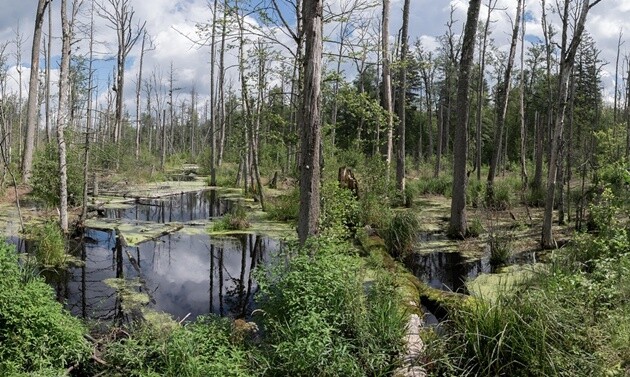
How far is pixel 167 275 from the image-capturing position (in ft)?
28.4

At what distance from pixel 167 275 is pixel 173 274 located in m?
0.12

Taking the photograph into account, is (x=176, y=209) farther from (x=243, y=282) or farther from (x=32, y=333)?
(x=32, y=333)

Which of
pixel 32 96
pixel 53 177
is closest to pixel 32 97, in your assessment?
pixel 32 96

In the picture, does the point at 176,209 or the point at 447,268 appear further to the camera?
the point at 176,209

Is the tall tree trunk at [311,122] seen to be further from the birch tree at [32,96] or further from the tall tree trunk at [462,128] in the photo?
the birch tree at [32,96]

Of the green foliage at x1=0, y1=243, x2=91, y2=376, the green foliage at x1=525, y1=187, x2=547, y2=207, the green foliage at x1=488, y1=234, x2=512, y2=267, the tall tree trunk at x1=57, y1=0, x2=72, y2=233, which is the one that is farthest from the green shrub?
the green foliage at x1=525, y1=187, x2=547, y2=207

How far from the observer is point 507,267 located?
879 cm

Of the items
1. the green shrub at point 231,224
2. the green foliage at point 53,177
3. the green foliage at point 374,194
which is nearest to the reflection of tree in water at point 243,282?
the green shrub at point 231,224

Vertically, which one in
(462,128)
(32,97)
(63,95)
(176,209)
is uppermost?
(32,97)

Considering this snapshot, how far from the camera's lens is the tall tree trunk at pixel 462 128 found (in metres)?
10.7

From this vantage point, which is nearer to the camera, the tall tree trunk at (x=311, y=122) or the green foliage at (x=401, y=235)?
the tall tree trunk at (x=311, y=122)

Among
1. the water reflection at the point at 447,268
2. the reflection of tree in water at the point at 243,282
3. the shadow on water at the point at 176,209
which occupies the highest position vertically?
the shadow on water at the point at 176,209

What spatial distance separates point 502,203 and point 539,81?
27.9 m

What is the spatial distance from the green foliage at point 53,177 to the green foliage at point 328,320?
10.1 m
